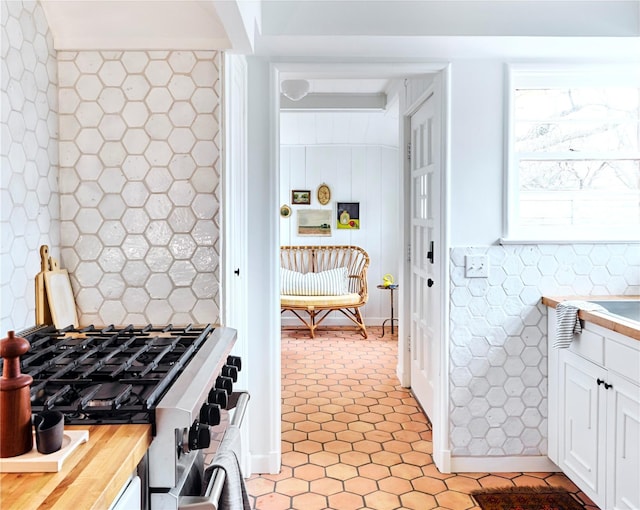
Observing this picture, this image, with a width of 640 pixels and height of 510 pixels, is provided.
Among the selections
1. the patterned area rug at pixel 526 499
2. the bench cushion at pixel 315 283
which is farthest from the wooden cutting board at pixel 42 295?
the bench cushion at pixel 315 283

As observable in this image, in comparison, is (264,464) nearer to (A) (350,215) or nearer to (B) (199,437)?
(B) (199,437)

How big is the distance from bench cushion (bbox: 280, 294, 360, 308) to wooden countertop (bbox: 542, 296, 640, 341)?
3239 millimetres

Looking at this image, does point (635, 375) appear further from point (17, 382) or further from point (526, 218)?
point (17, 382)

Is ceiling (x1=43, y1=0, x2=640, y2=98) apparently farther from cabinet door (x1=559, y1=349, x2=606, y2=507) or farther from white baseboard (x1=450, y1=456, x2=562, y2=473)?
white baseboard (x1=450, y1=456, x2=562, y2=473)

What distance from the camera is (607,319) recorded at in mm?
2061

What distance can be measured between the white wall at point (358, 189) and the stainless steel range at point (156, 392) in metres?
4.83

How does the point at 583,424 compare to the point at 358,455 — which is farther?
the point at 358,455

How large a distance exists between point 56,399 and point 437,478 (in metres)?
2.09

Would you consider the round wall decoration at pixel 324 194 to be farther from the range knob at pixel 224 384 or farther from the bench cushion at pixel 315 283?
the range knob at pixel 224 384

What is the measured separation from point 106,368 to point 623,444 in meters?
1.90

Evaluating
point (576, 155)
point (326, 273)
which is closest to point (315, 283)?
point (326, 273)

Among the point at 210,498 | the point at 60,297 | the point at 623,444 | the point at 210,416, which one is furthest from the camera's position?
the point at 623,444

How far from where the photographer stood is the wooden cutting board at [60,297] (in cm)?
177

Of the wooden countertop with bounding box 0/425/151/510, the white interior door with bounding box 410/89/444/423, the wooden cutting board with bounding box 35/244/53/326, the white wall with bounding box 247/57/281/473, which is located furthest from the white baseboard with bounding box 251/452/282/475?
the wooden countertop with bounding box 0/425/151/510
